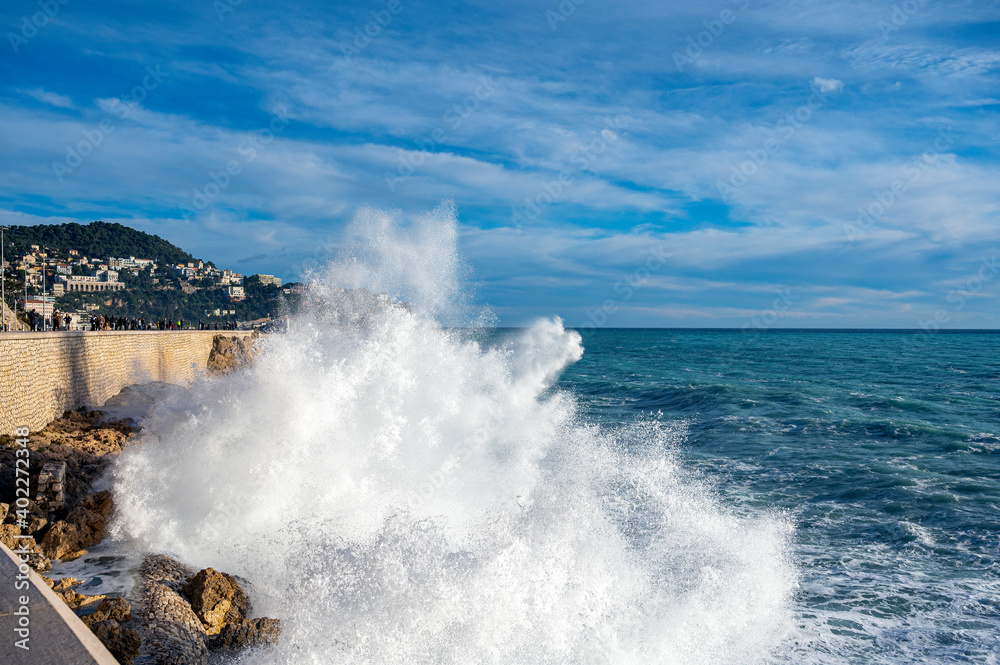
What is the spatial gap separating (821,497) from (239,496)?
943 centimetres

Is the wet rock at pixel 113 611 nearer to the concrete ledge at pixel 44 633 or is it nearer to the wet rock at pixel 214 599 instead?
the wet rock at pixel 214 599

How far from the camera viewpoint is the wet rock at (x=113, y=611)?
5066 millimetres

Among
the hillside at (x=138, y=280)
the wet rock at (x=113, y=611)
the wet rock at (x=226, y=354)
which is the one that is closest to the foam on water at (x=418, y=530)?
the wet rock at (x=113, y=611)

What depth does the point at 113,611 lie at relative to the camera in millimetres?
5180

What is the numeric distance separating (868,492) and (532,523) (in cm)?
714

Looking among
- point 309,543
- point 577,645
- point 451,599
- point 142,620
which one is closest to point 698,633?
point 577,645

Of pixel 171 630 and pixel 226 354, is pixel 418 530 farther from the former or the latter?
pixel 226 354

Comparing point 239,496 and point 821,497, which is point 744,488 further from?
point 239,496

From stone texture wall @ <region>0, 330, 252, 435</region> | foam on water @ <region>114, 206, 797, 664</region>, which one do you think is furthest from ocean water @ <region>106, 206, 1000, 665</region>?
stone texture wall @ <region>0, 330, 252, 435</region>

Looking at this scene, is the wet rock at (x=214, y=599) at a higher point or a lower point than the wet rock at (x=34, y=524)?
lower

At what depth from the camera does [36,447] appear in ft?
34.9

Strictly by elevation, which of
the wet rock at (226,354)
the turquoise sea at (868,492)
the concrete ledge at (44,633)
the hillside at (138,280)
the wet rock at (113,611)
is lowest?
the turquoise sea at (868,492)

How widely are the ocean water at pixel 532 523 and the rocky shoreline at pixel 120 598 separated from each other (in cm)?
34

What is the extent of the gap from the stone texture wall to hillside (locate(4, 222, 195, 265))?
74.2m
